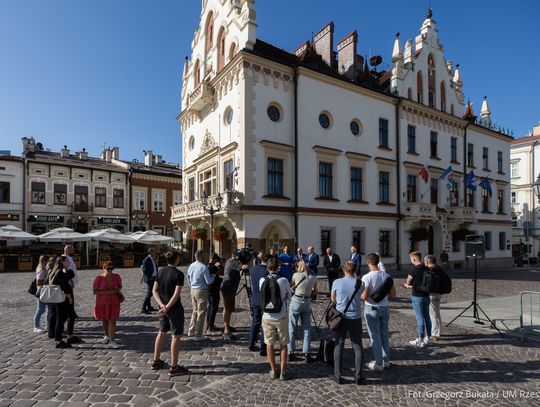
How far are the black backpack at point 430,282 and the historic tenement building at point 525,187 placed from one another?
44.0 metres

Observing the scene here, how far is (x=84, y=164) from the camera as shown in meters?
36.8

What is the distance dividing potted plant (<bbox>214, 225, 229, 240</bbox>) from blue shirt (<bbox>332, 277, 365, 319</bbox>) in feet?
46.8

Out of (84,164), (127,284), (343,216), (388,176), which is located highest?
(84,164)

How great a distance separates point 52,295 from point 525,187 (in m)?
51.2

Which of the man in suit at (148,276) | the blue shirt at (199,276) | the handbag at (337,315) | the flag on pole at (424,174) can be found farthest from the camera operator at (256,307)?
the flag on pole at (424,174)

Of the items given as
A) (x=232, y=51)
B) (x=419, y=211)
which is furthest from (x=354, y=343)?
(x=419, y=211)

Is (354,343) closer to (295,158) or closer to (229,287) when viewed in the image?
(229,287)

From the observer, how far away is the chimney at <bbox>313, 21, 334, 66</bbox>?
25906mm

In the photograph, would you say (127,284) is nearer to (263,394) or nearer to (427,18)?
(263,394)

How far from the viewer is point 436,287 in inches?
298

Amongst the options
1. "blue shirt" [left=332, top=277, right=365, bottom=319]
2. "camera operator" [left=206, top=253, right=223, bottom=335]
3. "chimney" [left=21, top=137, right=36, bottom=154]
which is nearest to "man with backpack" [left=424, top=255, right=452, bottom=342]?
"blue shirt" [left=332, top=277, right=365, bottom=319]

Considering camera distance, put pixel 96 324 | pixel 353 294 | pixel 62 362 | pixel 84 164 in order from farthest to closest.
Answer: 1. pixel 84 164
2. pixel 96 324
3. pixel 62 362
4. pixel 353 294

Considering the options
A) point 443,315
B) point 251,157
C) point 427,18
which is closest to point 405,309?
point 443,315

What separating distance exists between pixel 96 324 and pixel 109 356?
2.76 meters
